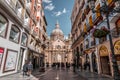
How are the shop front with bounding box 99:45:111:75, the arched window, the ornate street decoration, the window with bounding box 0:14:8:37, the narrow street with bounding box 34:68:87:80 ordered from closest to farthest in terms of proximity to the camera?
1. the ornate street decoration
2. the window with bounding box 0:14:8:37
3. the narrow street with bounding box 34:68:87:80
4. the shop front with bounding box 99:45:111:75
5. the arched window

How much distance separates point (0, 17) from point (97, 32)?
352 inches

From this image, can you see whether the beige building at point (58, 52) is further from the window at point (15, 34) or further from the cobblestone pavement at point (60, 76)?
the window at point (15, 34)

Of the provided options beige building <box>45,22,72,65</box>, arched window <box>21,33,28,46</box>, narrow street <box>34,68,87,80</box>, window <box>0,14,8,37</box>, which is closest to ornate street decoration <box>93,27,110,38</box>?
narrow street <box>34,68,87,80</box>

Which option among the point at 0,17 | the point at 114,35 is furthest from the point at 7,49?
the point at 114,35

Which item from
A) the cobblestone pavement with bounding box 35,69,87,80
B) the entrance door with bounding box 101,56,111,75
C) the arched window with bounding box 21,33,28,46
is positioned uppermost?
the arched window with bounding box 21,33,28,46

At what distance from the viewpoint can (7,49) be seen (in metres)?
10.9

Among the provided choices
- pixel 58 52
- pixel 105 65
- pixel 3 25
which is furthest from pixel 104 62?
pixel 58 52

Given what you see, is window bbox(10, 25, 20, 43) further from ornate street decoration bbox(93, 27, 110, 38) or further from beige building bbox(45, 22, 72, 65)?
beige building bbox(45, 22, 72, 65)

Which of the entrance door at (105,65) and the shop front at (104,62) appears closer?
the shop front at (104,62)

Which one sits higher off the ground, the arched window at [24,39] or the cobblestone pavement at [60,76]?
the arched window at [24,39]

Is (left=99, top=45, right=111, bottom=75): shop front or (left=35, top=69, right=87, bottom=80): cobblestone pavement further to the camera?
(left=99, top=45, right=111, bottom=75): shop front

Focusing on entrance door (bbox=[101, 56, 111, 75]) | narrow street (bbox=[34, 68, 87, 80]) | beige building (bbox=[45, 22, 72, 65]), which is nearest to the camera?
narrow street (bbox=[34, 68, 87, 80])

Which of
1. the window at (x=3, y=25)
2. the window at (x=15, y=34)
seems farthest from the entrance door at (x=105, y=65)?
the window at (x=3, y=25)

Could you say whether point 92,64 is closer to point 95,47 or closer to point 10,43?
point 95,47
